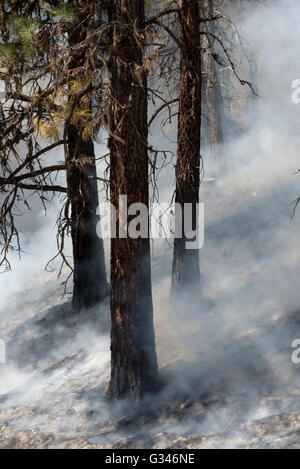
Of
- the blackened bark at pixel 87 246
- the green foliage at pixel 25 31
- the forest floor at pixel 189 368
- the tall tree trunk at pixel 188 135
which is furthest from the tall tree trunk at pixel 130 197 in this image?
the blackened bark at pixel 87 246

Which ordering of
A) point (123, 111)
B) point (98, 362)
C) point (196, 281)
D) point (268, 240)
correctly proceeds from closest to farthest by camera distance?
1. point (123, 111)
2. point (98, 362)
3. point (196, 281)
4. point (268, 240)

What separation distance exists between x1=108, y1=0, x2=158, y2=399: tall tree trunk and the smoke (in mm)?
485

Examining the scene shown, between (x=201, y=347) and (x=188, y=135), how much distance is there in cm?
331

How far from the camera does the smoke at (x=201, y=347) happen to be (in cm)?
618

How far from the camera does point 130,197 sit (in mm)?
6355

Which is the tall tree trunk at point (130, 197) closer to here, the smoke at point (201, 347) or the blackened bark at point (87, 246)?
the smoke at point (201, 347)

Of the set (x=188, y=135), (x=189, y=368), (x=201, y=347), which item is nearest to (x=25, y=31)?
(x=188, y=135)

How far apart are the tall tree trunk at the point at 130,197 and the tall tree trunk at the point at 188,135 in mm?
1968

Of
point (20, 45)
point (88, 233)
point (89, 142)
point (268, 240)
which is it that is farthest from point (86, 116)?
point (268, 240)

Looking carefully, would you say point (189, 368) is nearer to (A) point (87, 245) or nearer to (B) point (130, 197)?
(B) point (130, 197)

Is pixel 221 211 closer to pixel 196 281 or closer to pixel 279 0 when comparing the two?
pixel 196 281

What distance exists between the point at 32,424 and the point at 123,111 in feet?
13.8

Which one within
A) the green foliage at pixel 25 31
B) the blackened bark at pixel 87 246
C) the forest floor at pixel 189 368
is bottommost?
the forest floor at pixel 189 368

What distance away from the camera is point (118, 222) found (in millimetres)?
6449
